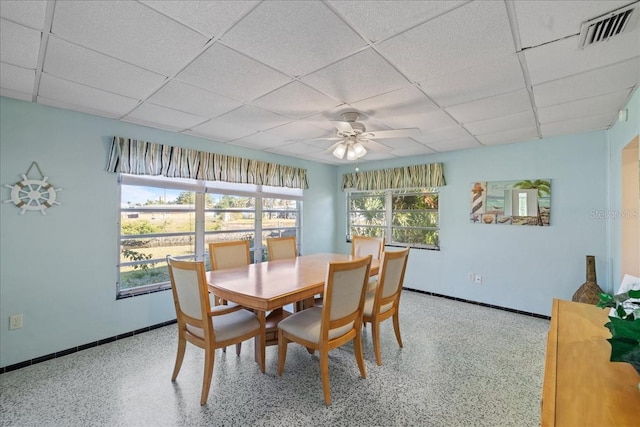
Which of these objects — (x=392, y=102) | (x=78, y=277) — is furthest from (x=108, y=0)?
(x=78, y=277)

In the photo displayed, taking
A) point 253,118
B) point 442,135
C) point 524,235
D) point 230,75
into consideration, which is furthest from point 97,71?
point 524,235

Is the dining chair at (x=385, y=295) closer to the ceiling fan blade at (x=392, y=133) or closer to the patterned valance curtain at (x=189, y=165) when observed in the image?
the ceiling fan blade at (x=392, y=133)

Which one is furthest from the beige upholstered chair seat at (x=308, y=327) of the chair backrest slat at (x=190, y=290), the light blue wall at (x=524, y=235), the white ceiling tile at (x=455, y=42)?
the light blue wall at (x=524, y=235)

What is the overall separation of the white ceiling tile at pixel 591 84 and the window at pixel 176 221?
3.62 meters

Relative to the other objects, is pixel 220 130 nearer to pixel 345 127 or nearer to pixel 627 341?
pixel 345 127

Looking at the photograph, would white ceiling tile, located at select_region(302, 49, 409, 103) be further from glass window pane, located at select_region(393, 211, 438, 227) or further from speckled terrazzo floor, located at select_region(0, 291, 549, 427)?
glass window pane, located at select_region(393, 211, 438, 227)

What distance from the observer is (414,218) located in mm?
4754

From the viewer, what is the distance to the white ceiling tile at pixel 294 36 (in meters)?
1.32

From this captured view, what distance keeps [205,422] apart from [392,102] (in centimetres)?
279

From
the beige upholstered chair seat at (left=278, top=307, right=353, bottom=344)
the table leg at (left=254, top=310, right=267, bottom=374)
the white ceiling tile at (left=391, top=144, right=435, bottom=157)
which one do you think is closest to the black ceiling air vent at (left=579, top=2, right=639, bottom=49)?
the beige upholstered chair seat at (left=278, top=307, right=353, bottom=344)

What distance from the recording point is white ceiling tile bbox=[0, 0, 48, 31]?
4.16 ft

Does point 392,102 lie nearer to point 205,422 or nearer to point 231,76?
point 231,76

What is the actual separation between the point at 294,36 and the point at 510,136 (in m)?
3.18

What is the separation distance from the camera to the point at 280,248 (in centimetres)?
370
